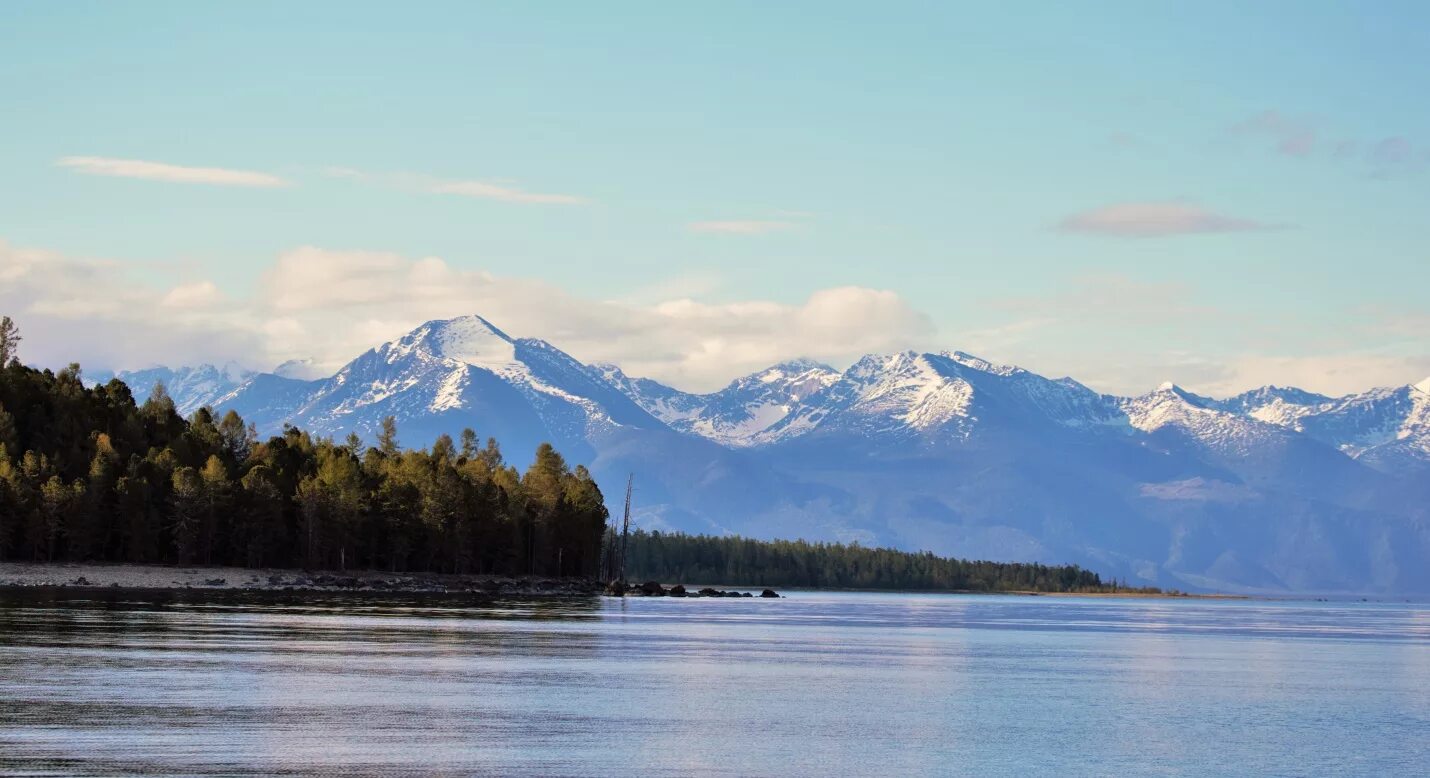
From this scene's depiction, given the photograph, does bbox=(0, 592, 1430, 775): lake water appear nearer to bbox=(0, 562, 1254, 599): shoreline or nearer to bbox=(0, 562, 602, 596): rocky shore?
bbox=(0, 562, 1254, 599): shoreline

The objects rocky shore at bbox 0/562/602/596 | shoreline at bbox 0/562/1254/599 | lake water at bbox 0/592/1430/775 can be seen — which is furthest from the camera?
rocky shore at bbox 0/562/602/596

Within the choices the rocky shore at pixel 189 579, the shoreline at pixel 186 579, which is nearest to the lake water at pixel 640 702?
the shoreline at pixel 186 579

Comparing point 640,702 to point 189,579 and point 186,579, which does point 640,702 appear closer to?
point 186,579

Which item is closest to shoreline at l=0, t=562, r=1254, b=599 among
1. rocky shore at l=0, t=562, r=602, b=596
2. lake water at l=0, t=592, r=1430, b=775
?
rocky shore at l=0, t=562, r=602, b=596

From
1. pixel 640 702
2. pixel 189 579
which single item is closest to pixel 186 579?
pixel 189 579

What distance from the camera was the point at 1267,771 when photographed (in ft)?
180

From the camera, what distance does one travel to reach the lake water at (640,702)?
52469mm

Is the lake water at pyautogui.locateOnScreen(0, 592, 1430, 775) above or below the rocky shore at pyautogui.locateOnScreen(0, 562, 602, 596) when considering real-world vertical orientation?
below

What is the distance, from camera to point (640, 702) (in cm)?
6938

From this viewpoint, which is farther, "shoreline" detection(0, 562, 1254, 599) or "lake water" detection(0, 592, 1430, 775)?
"shoreline" detection(0, 562, 1254, 599)

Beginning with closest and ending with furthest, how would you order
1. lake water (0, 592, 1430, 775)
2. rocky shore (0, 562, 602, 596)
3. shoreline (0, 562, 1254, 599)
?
lake water (0, 592, 1430, 775)
shoreline (0, 562, 1254, 599)
rocky shore (0, 562, 602, 596)

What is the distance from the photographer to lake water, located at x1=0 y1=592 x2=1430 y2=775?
52469 mm

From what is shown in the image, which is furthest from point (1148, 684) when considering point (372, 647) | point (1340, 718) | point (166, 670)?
→ point (166, 670)

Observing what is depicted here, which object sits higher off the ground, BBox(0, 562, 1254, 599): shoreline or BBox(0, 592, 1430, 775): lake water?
BBox(0, 562, 1254, 599): shoreline
